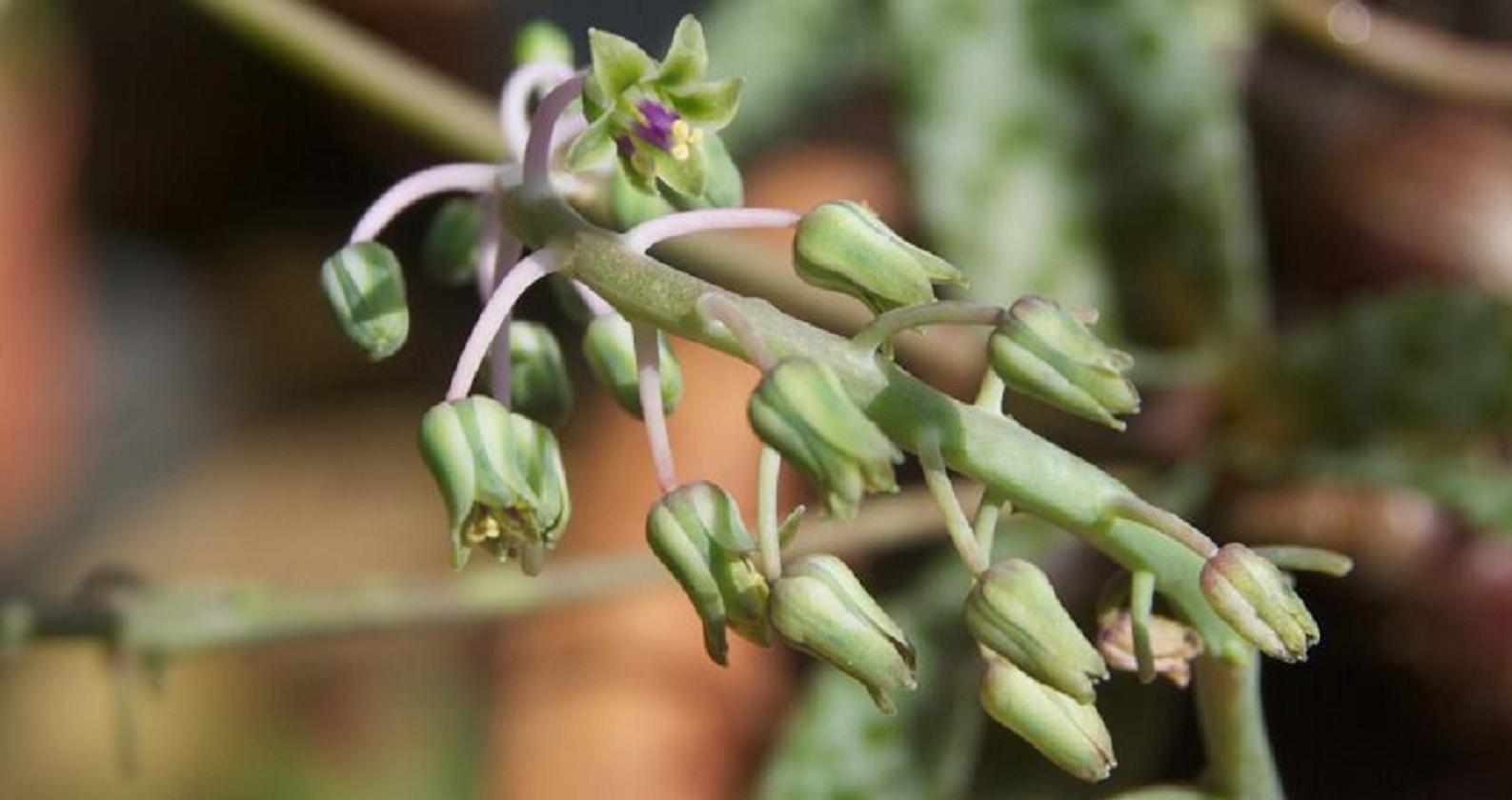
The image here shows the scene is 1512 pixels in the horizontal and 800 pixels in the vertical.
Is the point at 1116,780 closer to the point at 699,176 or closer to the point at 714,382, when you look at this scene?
the point at 714,382

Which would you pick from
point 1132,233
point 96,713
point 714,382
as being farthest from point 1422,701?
point 96,713

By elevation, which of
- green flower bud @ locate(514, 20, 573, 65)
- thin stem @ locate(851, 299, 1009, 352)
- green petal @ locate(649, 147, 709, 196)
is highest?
green flower bud @ locate(514, 20, 573, 65)

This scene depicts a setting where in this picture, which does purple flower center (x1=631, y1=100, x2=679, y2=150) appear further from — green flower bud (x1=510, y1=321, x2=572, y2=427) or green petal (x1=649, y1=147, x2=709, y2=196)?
green flower bud (x1=510, y1=321, x2=572, y2=427)

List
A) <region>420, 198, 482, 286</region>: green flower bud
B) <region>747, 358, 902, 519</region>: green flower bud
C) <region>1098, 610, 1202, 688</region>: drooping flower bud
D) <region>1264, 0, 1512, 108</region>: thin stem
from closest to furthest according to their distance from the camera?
<region>747, 358, 902, 519</region>: green flower bud → <region>1098, 610, 1202, 688</region>: drooping flower bud → <region>420, 198, 482, 286</region>: green flower bud → <region>1264, 0, 1512, 108</region>: thin stem

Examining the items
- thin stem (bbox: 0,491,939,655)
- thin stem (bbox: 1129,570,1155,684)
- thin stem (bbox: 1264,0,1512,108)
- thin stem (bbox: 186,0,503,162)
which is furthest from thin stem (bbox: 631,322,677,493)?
thin stem (bbox: 1264,0,1512,108)

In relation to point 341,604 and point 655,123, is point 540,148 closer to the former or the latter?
point 655,123

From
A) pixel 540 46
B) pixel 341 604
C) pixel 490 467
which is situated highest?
pixel 540 46

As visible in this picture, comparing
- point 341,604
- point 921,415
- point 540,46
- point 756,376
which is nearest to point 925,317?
point 921,415
